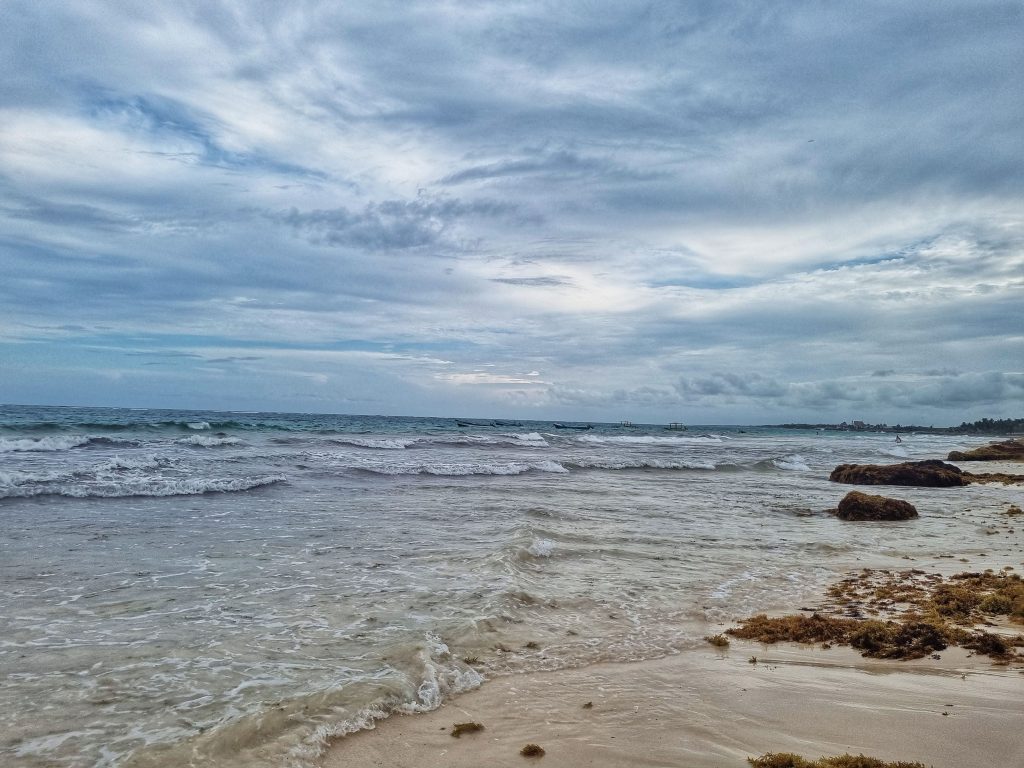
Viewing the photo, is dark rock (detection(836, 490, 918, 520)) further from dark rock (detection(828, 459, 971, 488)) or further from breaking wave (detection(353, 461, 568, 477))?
breaking wave (detection(353, 461, 568, 477))

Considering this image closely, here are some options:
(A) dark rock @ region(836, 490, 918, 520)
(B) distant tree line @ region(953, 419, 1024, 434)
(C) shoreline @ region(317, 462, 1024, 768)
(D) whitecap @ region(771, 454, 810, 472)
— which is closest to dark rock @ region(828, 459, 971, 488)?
(D) whitecap @ region(771, 454, 810, 472)

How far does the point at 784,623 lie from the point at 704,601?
1354mm

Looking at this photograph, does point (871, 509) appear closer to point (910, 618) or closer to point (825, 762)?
point (910, 618)

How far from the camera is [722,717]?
4.98 m

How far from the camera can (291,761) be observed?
433 cm

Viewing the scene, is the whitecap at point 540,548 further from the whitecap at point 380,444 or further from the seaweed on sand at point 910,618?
the whitecap at point 380,444

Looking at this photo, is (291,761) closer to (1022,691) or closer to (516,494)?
(1022,691)

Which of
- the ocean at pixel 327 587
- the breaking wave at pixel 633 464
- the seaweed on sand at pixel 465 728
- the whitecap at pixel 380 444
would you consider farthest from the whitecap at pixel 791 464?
the seaweed on sand at pixel 465 728

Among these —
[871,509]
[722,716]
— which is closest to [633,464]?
[871,509]

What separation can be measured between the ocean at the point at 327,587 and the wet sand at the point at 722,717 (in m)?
0.40

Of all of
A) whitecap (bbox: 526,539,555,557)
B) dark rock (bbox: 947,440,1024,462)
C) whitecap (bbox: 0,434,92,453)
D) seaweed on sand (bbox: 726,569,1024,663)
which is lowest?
whitecap (bbox: 526,539,555,557)

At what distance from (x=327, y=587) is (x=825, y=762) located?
6253mm

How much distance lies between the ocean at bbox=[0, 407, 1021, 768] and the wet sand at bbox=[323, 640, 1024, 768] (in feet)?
1.31

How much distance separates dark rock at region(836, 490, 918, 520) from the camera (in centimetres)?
1599
